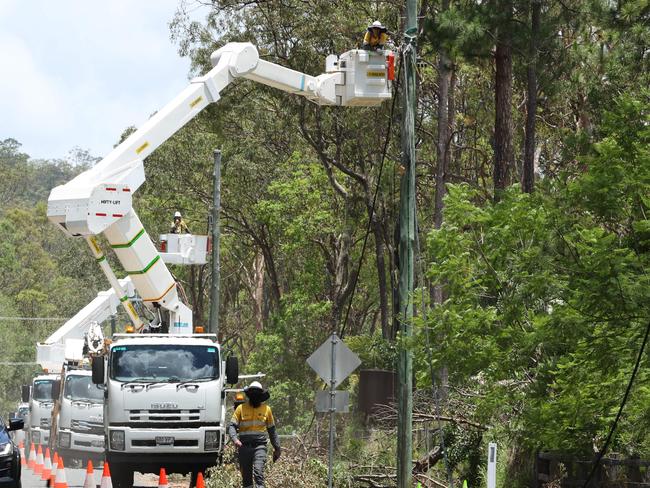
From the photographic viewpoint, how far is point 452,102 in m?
42.3

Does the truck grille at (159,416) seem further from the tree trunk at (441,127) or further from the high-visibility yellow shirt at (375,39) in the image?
the tree trunk at (441,127)

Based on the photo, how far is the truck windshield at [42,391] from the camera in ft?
118

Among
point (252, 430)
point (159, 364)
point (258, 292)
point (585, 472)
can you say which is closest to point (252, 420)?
point (252, 430)

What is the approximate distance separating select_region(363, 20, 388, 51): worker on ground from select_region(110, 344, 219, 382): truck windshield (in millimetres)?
6320

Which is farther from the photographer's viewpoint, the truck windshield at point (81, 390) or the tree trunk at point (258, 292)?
the tree trunk at point (258, 292)

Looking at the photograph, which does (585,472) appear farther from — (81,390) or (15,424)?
(81,390)

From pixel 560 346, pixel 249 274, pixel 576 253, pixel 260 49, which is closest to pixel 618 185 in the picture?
pixel 576 253

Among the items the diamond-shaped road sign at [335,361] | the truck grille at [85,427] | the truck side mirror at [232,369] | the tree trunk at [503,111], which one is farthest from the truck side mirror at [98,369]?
the tree trunk at [503,111]

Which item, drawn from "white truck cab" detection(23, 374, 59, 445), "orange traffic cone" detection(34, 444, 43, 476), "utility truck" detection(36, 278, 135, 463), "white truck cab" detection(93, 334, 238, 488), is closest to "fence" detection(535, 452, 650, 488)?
"white truck cab" detection(93, 334, 238, 488)

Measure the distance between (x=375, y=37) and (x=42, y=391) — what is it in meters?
17.3

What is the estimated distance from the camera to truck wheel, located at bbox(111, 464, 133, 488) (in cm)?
2189

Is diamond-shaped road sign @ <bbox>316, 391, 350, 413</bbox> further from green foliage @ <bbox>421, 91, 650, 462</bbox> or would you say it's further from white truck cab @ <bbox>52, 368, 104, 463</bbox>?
white truck cab @ <bbox>52, 368, 104, 463</bbox>

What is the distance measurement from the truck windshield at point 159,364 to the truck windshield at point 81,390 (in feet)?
22.3

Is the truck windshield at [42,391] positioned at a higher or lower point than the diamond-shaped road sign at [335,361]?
lower
